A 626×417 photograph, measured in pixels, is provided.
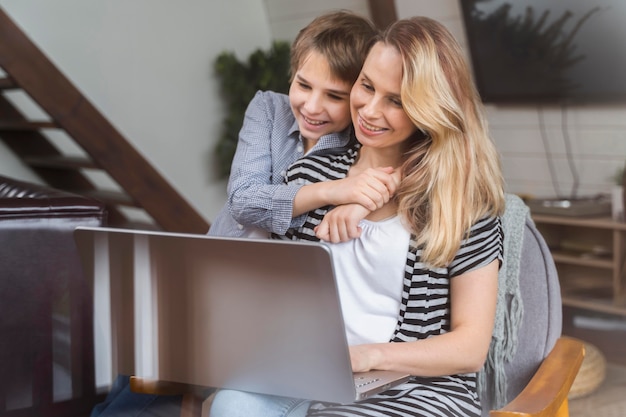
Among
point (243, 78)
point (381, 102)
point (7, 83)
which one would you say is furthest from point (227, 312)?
point (243, 78)

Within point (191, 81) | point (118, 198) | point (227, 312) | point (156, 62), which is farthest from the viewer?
point (191, 81)

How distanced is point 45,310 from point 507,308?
1.06 meters

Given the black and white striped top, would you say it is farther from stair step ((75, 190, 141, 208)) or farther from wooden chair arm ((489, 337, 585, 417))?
stair step ((75, 190, 141, 208))

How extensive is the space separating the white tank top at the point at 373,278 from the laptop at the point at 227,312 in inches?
6.5

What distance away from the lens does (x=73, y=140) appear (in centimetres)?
382

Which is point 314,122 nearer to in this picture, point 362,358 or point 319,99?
point 319,99

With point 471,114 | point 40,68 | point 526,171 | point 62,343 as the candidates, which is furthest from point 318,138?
point 526,171

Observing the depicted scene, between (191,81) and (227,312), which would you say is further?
(191,81)

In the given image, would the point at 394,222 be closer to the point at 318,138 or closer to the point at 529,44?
the point at 318,138

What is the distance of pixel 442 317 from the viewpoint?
1.34 meters

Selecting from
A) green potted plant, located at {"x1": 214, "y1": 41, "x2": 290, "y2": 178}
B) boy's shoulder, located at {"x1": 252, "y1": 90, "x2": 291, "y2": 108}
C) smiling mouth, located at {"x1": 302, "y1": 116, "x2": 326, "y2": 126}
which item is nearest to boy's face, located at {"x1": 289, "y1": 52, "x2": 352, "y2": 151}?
smiling mouth, located at {"x1": 302, "y1": 116, "x2": 326, "y2": 126}

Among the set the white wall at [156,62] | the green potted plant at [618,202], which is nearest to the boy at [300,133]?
the green potted plant at [618,202]

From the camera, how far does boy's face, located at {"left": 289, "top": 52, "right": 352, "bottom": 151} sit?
4.94 feet

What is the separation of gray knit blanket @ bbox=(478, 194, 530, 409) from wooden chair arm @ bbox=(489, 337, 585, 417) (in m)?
0.07
